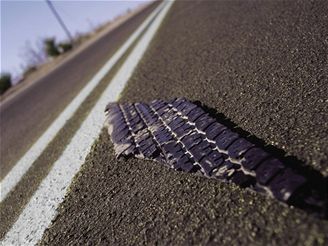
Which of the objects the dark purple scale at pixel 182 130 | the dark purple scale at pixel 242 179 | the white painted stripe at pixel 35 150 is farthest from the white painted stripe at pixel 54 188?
the dark purple scale at pixel 242 179

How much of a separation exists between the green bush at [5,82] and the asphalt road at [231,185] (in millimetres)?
17982

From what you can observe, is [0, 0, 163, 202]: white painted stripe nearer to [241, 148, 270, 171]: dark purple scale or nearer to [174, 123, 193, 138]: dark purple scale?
[174, 123, 193, 138]: dark purple scale

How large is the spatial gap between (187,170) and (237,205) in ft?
1.47

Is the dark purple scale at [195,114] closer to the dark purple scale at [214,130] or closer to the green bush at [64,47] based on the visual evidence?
the dark purple scale at [214,130]

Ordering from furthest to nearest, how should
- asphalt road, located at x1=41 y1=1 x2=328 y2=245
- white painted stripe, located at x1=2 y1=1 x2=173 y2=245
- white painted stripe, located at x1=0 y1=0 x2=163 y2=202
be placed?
white painted stripe, located at x1=0 y1=0 x2=163 y2=202 → white painted stripe, located at x1=2 y1=1 x2=173 y2=245 → asphalt road, located at x1=41 y1=1 x2=328 y2=245

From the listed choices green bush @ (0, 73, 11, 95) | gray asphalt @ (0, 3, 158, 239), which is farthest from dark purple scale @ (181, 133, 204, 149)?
green bush @ (0, 73, 11, 95)

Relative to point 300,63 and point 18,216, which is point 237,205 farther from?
point 18,216

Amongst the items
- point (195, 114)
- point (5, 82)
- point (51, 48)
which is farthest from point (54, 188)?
point (51, 48)

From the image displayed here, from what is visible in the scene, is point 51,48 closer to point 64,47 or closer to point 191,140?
point 64,47

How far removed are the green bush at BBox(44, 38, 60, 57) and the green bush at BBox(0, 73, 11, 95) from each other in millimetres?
6103

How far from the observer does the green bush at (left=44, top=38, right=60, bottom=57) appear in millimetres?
27031

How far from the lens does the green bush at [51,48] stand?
27.0 metres

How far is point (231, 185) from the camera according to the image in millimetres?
1693

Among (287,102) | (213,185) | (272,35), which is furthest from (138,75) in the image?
(213,185)
